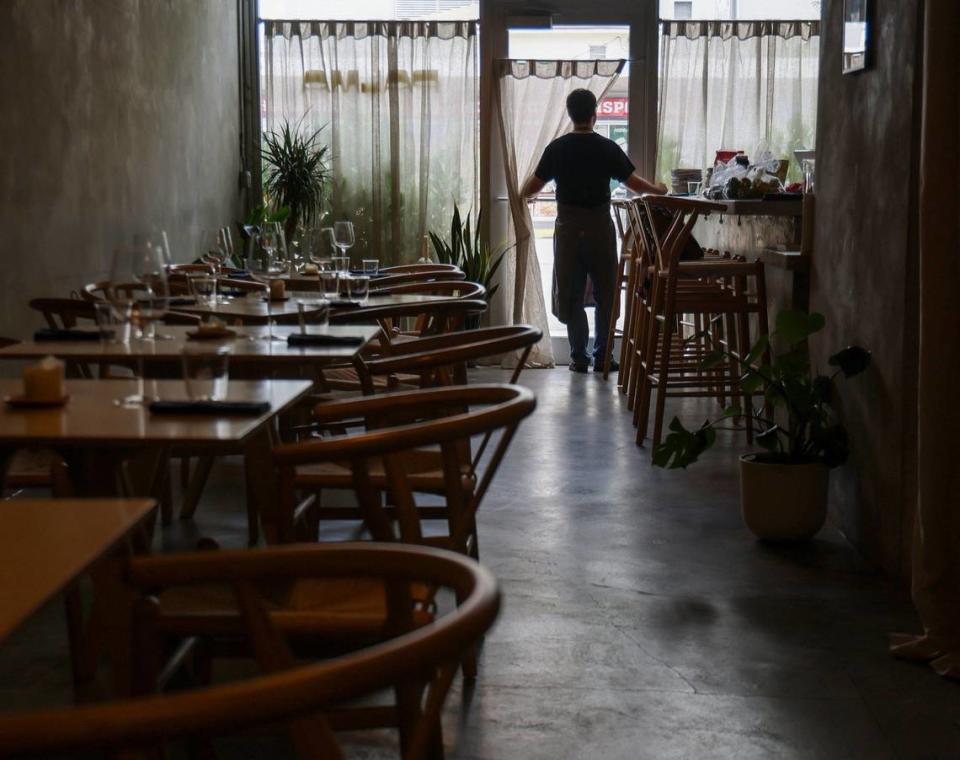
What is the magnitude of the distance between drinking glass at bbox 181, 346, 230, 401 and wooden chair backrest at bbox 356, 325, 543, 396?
80 cm

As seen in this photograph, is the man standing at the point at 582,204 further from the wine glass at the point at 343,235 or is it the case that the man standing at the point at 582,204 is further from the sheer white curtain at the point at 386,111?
the wine glass at the point at 343,235

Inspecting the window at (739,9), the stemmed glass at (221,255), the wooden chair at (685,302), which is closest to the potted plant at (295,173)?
the window at (739,9)

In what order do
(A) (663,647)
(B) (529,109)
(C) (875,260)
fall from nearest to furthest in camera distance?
1. (A) (663,647)
2. (C) (875,260)
3. (B) (529,109)

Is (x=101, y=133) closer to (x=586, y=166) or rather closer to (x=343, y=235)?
(x=343, y=235)

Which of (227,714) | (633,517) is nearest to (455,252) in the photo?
(633,517)

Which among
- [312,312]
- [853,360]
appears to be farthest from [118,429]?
[853,360]

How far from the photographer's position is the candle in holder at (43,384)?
7.60 feet

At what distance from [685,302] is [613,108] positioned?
12.0 feet

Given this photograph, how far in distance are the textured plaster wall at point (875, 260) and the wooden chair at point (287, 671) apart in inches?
96.1

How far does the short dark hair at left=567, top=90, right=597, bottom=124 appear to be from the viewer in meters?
8.16

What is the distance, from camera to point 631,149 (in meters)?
9.11

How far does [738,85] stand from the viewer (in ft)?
29.2

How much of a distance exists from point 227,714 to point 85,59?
5.46 meters

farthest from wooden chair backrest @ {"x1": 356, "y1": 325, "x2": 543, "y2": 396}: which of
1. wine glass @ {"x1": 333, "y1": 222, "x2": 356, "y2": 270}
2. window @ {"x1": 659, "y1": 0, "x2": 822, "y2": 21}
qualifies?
window @ {"x1": 659, "y1": 0, "x2": 822, "y2": 21}
